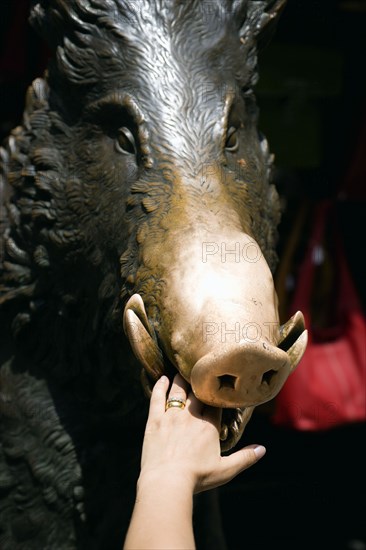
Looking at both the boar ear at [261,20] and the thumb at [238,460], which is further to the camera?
the boar ear at [261,20]

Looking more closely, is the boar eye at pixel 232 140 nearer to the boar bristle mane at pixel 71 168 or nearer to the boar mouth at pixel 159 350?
the boar bristle mane at pixel 71 168

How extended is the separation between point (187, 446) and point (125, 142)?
0.53 meters

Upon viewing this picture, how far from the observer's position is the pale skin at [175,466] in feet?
3.32

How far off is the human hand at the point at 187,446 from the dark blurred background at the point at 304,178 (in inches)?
54.1

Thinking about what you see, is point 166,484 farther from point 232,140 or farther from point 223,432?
point 232,140

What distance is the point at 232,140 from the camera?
55.6 inches

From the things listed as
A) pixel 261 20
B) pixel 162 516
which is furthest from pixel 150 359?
pixel 261 20

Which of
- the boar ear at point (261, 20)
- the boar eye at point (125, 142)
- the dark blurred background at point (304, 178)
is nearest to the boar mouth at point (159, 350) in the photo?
the boar eye at point (125, 142)

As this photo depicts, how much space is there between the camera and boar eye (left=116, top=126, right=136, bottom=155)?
1376 mm

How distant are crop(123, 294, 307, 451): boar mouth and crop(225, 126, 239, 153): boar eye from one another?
34cm

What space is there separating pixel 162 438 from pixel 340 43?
202 cm

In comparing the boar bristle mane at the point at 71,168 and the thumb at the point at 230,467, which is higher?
the boar bristle mane at the point at 71,168

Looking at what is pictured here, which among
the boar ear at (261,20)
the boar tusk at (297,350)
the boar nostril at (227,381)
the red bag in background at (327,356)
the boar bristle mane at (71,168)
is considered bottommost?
the red bag in background at (327,356)

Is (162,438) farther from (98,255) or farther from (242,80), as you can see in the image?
(242,80)
